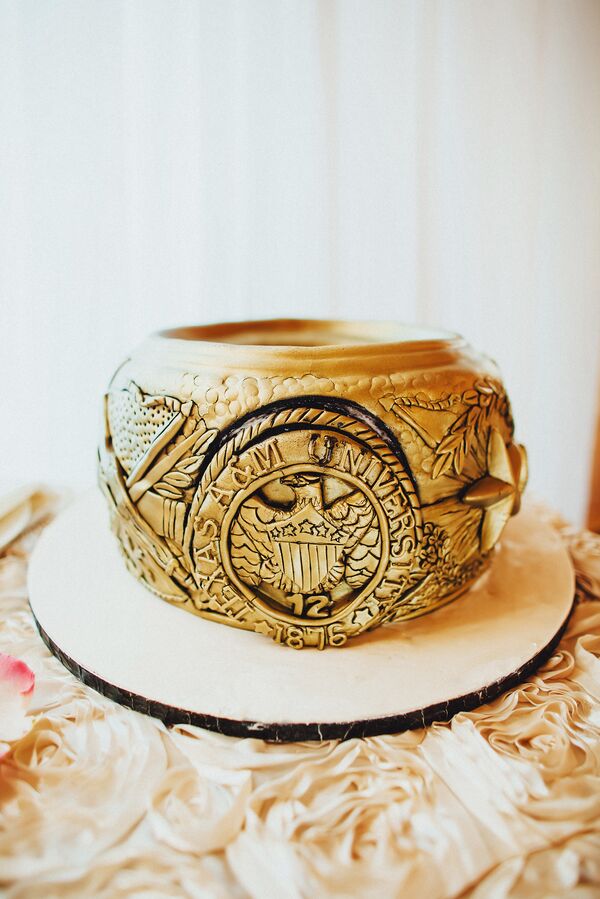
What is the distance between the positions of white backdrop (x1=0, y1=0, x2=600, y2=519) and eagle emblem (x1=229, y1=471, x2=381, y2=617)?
2.89ft

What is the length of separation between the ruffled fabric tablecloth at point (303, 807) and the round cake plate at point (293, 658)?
21 mm

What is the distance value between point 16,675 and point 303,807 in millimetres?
302

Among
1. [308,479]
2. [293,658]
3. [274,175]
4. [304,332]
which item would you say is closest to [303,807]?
[293,658]

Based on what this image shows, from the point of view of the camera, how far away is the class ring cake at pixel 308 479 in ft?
1.88

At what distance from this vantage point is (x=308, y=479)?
1.87 ft

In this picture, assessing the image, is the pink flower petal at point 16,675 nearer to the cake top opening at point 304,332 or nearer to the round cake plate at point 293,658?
the round cake plate at point 293,658

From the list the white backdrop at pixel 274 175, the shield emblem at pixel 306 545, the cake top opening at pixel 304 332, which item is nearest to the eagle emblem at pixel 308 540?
the shield emblem at pixel 306 545

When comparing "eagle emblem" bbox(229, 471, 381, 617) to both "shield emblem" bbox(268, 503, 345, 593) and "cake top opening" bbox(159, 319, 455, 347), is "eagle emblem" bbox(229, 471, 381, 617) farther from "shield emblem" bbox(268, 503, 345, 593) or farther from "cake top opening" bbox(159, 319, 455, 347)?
"cake top opening" bbox(159, 319, 455, 347)

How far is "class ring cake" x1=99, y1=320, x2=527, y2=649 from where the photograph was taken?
57cm

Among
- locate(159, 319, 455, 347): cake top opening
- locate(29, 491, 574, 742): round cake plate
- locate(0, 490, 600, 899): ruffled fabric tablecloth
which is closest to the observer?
locate(0, 490, 600, 899): ruffled fabric tablecloth

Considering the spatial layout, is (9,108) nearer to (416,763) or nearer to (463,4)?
(463,4)

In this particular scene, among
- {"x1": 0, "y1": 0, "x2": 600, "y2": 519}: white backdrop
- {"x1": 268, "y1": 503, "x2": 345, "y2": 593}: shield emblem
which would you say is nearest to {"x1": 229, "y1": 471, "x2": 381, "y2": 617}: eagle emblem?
{"x1": 268, "y1": 503, "x2": 345, "y2": 593}: shield emblem

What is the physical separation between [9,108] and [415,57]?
2.96 ft

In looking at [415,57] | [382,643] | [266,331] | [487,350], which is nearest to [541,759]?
[382,643]
